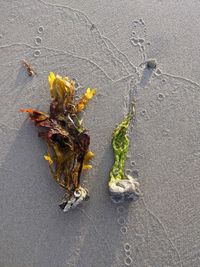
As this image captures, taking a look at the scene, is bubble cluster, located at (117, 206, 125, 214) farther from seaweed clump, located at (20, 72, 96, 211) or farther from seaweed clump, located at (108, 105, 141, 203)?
seaweed clump, located at (20, 72, 96, 211)

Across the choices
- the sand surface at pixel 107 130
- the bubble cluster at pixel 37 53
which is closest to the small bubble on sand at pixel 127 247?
the sand surface at pixel 107 130

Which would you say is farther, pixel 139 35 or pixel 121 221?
pixel 139 35

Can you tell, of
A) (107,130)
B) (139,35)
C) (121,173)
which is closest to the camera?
(121,173)

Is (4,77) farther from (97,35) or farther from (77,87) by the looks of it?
(97,35)

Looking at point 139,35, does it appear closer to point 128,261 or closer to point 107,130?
point 107,130

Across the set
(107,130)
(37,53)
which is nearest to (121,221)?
(107,130)

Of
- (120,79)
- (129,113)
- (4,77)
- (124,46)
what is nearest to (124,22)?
(124,46)
